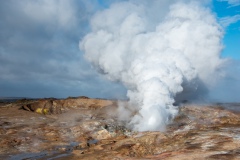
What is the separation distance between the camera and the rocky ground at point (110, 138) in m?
18.8

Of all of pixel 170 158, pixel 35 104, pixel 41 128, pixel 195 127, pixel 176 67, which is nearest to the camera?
pixel 170 158

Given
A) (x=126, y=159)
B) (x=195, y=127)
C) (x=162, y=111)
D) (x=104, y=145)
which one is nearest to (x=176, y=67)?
(x=162, y=111)

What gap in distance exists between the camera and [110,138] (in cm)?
2741

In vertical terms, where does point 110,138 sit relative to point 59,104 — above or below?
below

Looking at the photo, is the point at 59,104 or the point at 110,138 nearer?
the point at 110,138

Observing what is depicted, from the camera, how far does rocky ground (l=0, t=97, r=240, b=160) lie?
1883 cm

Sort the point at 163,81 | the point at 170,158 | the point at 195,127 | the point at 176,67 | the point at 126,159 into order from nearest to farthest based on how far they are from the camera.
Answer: the point at 170,158 < the point at 126,159 < the point at 195,127 < the point at 163,81 < the point at 176,67

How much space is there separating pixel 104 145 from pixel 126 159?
610 cm

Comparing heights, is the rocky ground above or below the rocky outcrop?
below

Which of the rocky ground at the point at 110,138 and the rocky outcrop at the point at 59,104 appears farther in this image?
the rocky outcrop at the point at 59,104

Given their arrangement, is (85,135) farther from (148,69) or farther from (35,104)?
(35,104)

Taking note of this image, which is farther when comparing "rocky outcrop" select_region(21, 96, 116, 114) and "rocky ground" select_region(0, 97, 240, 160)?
"rocky outcrop" select_region(21, 96, 116, 114)

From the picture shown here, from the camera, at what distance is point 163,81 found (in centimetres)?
3806

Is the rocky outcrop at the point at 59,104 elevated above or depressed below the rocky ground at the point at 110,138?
above
